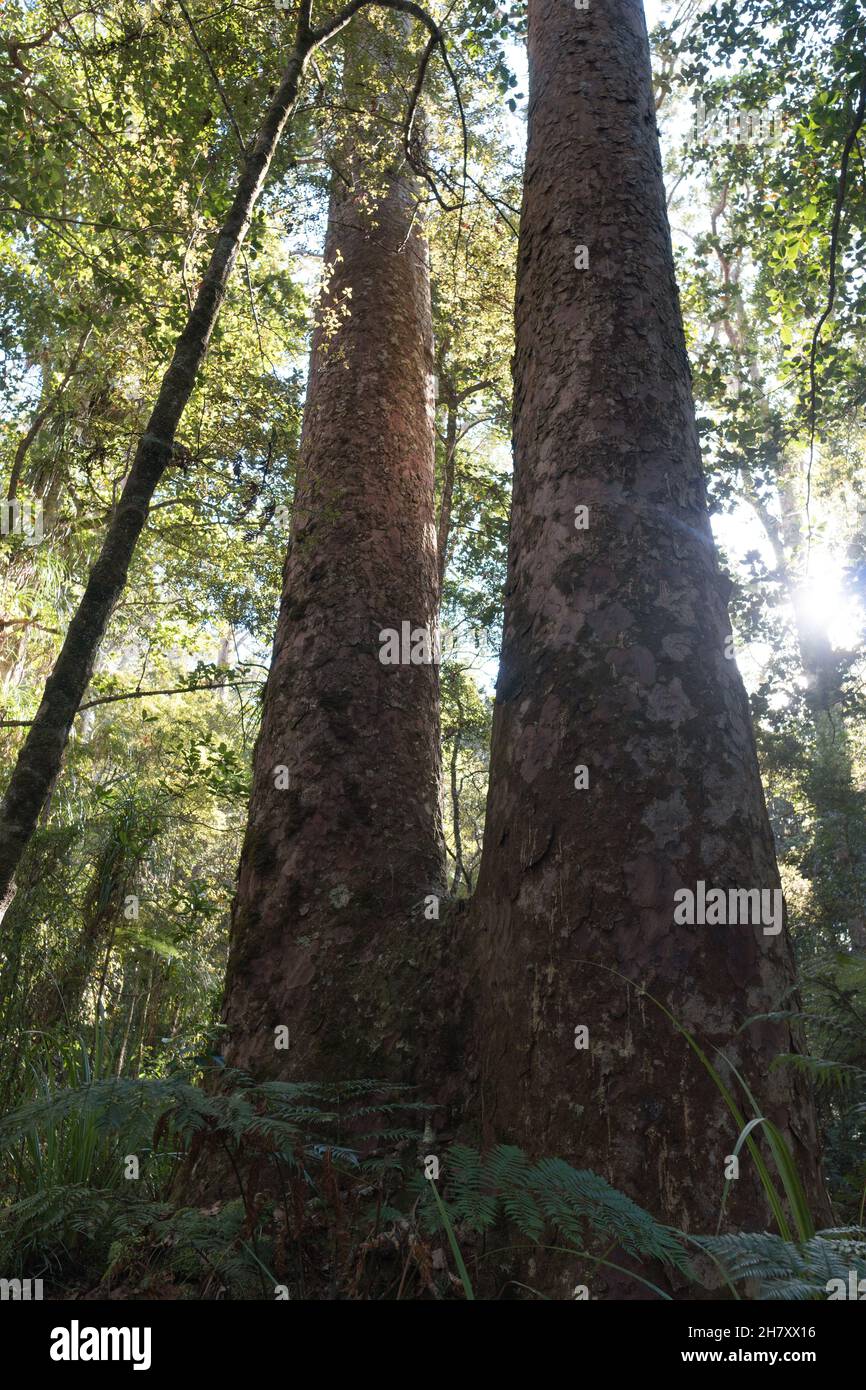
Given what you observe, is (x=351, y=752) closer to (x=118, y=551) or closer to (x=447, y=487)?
(x=118, y=551)

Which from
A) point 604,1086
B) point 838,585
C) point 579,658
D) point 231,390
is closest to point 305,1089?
point 604,1086

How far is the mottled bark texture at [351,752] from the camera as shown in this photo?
271cm

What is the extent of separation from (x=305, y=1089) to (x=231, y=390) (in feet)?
22.3

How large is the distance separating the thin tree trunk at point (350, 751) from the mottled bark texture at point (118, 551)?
842 millimetres

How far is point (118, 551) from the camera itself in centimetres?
294

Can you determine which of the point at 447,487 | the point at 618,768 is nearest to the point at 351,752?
the point at 618,768

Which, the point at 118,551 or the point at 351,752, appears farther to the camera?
the point at 351,752

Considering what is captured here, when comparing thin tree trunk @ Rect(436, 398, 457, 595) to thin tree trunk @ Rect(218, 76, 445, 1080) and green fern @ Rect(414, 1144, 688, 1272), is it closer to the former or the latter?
thin tree trunk @ Rect(218, 76, 445, 1080)

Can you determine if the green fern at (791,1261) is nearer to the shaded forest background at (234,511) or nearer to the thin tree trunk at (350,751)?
the shaded forest background at (234,511)

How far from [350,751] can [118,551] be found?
3.63 ft

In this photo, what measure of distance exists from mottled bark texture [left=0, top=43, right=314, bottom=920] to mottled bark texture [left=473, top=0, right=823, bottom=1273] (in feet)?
4.04

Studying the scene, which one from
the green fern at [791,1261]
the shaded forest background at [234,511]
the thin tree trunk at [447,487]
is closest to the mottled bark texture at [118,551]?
the shaded forest background at [234,511]

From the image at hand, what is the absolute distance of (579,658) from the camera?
7.54ft

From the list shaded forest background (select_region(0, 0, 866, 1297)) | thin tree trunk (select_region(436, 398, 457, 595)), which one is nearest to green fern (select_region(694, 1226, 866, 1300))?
shaded forest background (select_region(0, 0, 866, 1297))
